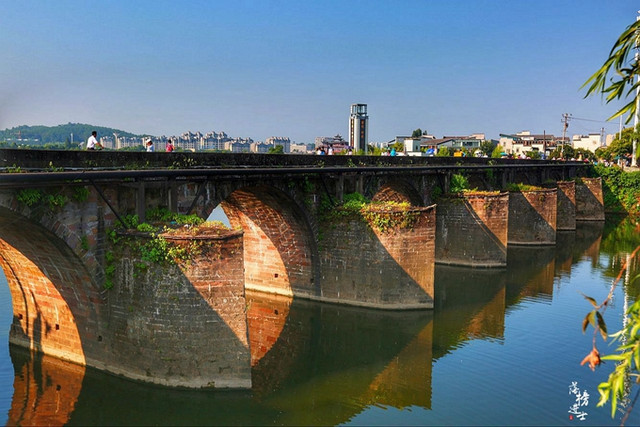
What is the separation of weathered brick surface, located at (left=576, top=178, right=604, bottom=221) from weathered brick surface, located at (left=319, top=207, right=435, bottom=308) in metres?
42.4

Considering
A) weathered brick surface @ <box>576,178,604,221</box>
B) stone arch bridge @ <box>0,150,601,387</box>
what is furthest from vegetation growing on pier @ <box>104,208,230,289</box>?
weathered brick surface @ <box>576,178,604,221</box>

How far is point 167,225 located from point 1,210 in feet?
14.8

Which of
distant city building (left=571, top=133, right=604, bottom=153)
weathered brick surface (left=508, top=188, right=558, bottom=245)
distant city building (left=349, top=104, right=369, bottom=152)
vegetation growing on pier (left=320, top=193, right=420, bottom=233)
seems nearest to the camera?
vegetation growing on pier (left=320, top=193, right=420, bottom=233)

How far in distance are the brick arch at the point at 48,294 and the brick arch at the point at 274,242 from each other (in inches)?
355

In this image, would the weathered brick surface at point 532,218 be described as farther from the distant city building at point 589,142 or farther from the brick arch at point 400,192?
the distant city building at point 589,142

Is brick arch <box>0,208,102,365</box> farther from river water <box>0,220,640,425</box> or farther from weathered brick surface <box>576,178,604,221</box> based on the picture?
weathered brick surface <box>576,178,604,221</box>

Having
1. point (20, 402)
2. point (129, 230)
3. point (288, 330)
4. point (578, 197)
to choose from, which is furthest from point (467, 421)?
point (578, 197)

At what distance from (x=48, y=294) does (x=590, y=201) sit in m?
56.7

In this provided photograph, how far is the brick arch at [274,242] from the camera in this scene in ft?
81.7

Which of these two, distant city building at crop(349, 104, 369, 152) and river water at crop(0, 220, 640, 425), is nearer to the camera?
river water at crop(0, 220, 640, 425)

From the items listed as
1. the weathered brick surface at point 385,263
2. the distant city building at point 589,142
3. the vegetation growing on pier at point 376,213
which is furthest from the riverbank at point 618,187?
the distant city building at point 589,142

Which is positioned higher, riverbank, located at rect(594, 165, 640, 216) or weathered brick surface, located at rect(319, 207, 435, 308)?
riverbank, located at rect(594, 165, 640, 216)

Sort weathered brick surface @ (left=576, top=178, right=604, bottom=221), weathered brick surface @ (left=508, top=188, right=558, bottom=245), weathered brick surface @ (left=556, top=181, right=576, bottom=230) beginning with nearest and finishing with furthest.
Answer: weathered brick surface @ (left=508, top=188, right=558, bottom=245)
weathered brick surface @ (left=556, top=181, right=576, bottom=230)
weathered brick surface @ (left=576, top=178, right=604, bottom=221)

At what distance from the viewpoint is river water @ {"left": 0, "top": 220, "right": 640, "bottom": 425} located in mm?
15219
